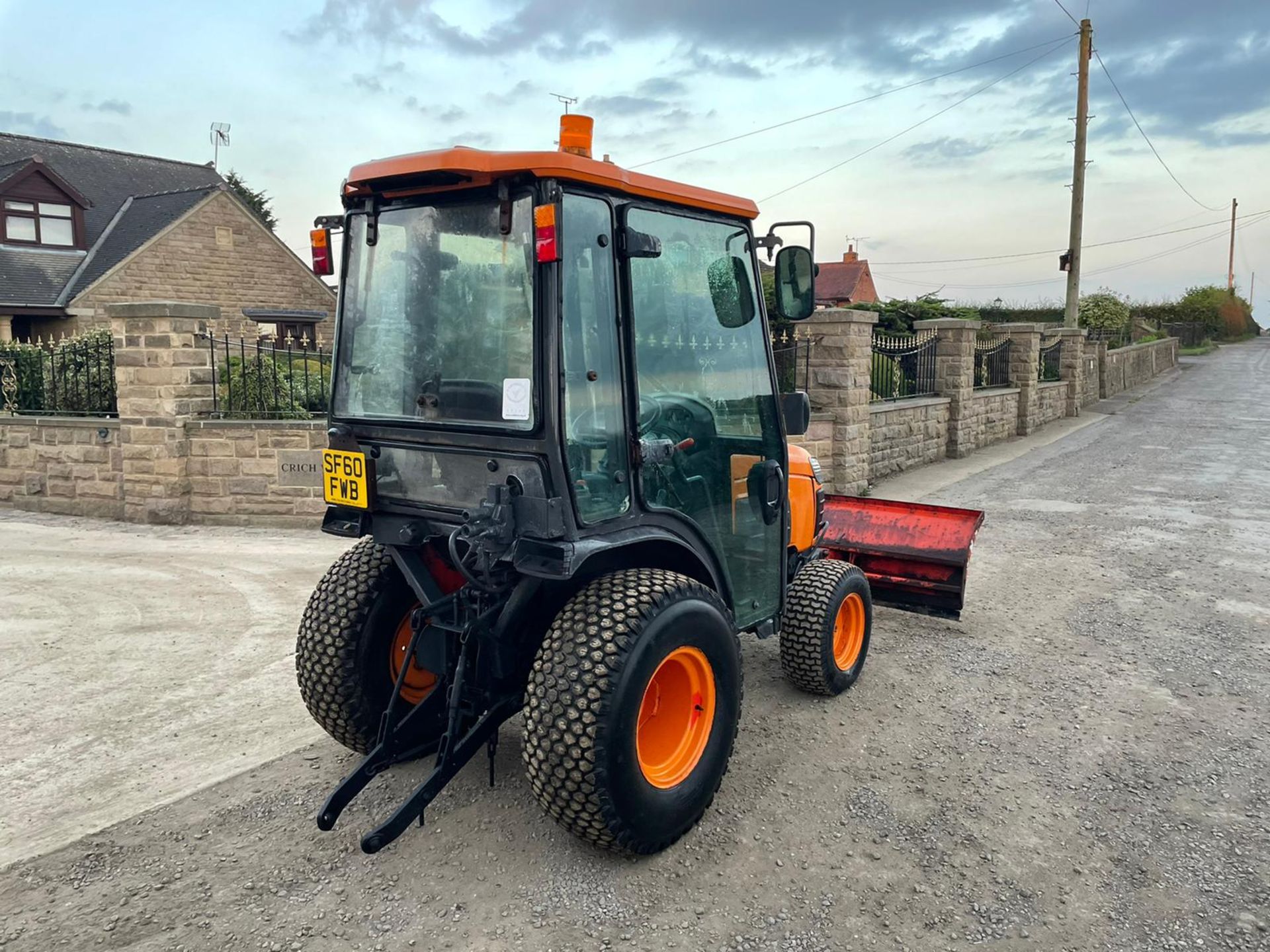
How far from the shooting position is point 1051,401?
2011 centimetres

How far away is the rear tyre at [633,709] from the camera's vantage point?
2953 mm

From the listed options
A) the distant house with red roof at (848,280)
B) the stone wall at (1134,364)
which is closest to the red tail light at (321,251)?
the stone wall at (1134,364)

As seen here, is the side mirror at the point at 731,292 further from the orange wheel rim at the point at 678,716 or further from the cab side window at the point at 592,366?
the orange wheel rim at the point at 678,716

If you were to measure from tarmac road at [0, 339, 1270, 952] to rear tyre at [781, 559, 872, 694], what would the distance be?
156mm

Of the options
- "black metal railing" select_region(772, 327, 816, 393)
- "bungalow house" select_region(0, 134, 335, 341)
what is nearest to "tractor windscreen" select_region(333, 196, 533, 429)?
"black metal railing" select_region(772, 327, 816, 393)

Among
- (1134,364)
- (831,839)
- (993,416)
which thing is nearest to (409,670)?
(831,839)

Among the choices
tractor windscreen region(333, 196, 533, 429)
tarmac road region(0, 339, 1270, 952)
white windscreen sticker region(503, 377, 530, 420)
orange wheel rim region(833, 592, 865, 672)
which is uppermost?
tractor windscreen region(333, 196, 533, 429)

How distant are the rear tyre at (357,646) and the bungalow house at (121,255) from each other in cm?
1898

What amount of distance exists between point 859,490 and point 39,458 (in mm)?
9188

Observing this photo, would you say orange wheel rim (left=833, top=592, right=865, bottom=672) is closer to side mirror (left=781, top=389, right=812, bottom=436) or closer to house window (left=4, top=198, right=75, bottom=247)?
side mirror (left=781, top=389, right=812, bottom=436)

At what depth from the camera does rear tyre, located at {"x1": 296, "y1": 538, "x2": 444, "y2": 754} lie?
145 inches

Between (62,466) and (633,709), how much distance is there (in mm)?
8675

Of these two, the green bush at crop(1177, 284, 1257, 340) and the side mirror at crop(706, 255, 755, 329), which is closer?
the side mirror at crop(706, 255, 755, 329)

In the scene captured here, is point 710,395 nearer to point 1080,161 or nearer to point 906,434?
point 906,434
